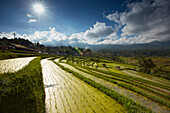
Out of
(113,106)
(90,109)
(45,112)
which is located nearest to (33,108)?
(45,112)

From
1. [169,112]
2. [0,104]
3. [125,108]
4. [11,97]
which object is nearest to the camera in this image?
[0,104]

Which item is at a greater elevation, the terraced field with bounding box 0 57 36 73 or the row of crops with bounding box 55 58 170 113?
the terraced field with bounding box 0 57 36 73

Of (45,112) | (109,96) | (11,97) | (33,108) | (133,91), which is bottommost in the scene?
(133,91)

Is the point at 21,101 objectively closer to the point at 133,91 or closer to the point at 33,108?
the point at 33,108

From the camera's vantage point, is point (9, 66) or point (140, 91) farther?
point (9, 66)

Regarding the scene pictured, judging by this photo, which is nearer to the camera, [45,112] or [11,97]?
[11,97]

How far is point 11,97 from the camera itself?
356 centimetres

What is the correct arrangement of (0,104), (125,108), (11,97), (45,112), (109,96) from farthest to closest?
1. (109,96)
2. (125,108)
3. (45,112)
4. (11,97)
5. (0,104)

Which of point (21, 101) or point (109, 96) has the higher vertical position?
point (21, 101)

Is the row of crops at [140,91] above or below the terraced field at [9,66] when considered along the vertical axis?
below

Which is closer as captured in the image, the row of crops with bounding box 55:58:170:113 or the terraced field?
the row of crops with bounding box 55:58:170:113

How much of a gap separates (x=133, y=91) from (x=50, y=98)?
332 inches

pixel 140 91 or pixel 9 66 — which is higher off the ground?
pixel 9 66

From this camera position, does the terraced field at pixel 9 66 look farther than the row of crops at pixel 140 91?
Yes
